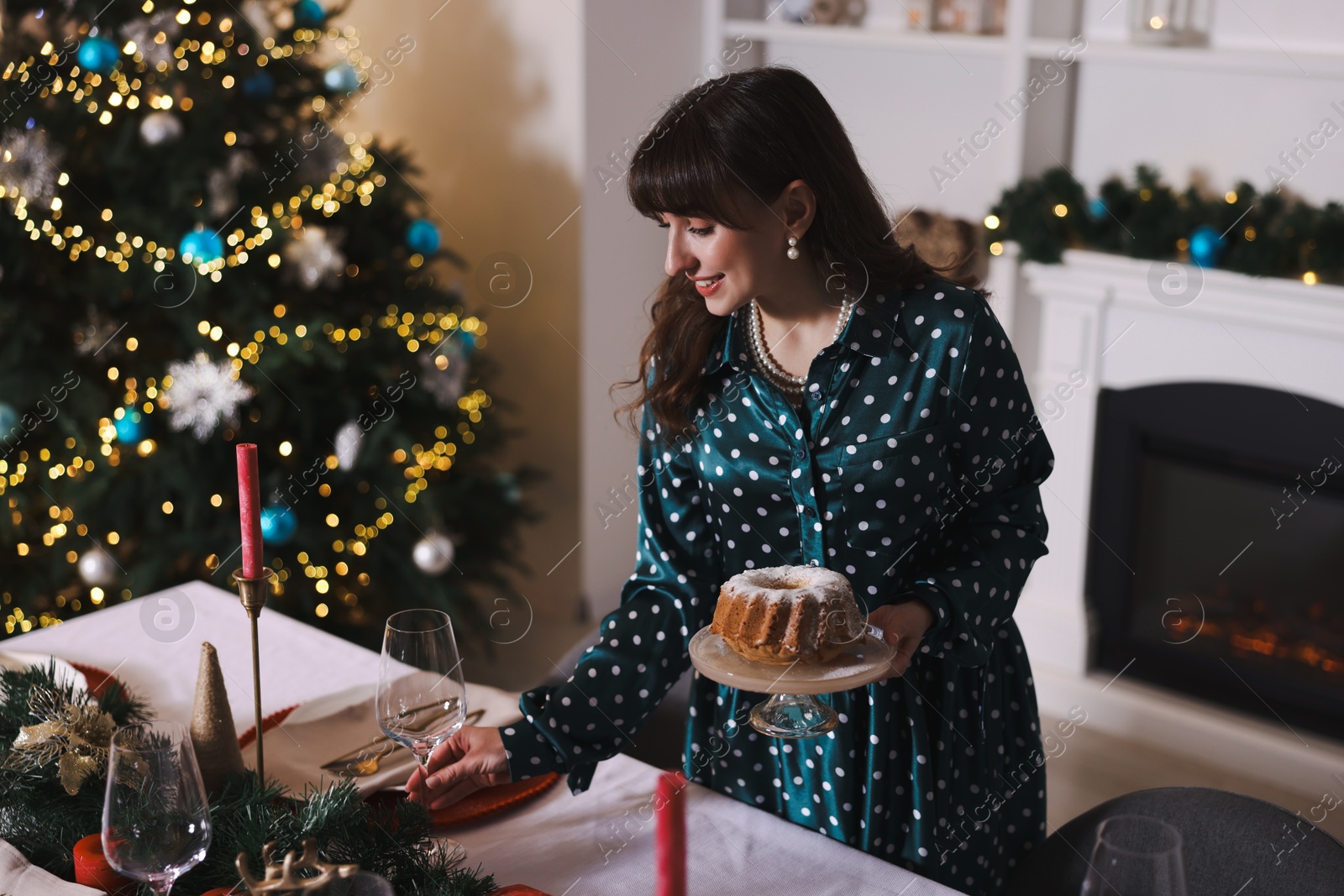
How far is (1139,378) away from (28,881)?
9.11 feet

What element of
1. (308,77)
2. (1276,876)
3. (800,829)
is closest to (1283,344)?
(1276,876)

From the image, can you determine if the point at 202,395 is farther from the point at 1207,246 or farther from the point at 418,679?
the point at 1207,246

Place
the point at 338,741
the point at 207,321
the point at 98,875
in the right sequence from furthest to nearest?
the point at 207,321
the point at 338,741
the point at 98,875

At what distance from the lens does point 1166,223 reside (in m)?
2.97

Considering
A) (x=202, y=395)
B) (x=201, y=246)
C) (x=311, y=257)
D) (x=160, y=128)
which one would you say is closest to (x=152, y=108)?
(x=160, y=128)

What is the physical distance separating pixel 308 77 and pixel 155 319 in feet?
2.20

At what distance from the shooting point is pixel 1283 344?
115 inches

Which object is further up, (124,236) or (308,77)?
(308,77)

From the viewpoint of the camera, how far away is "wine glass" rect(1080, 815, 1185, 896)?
85 centimetres

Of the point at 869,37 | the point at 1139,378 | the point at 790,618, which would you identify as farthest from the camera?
the point at 869,37

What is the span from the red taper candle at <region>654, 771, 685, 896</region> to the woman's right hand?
0.68 meters

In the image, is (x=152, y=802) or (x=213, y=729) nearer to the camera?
(x=152, y=802)

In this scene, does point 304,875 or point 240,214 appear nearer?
point 304,875

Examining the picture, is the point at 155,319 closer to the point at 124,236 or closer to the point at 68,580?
the point at 124,236
